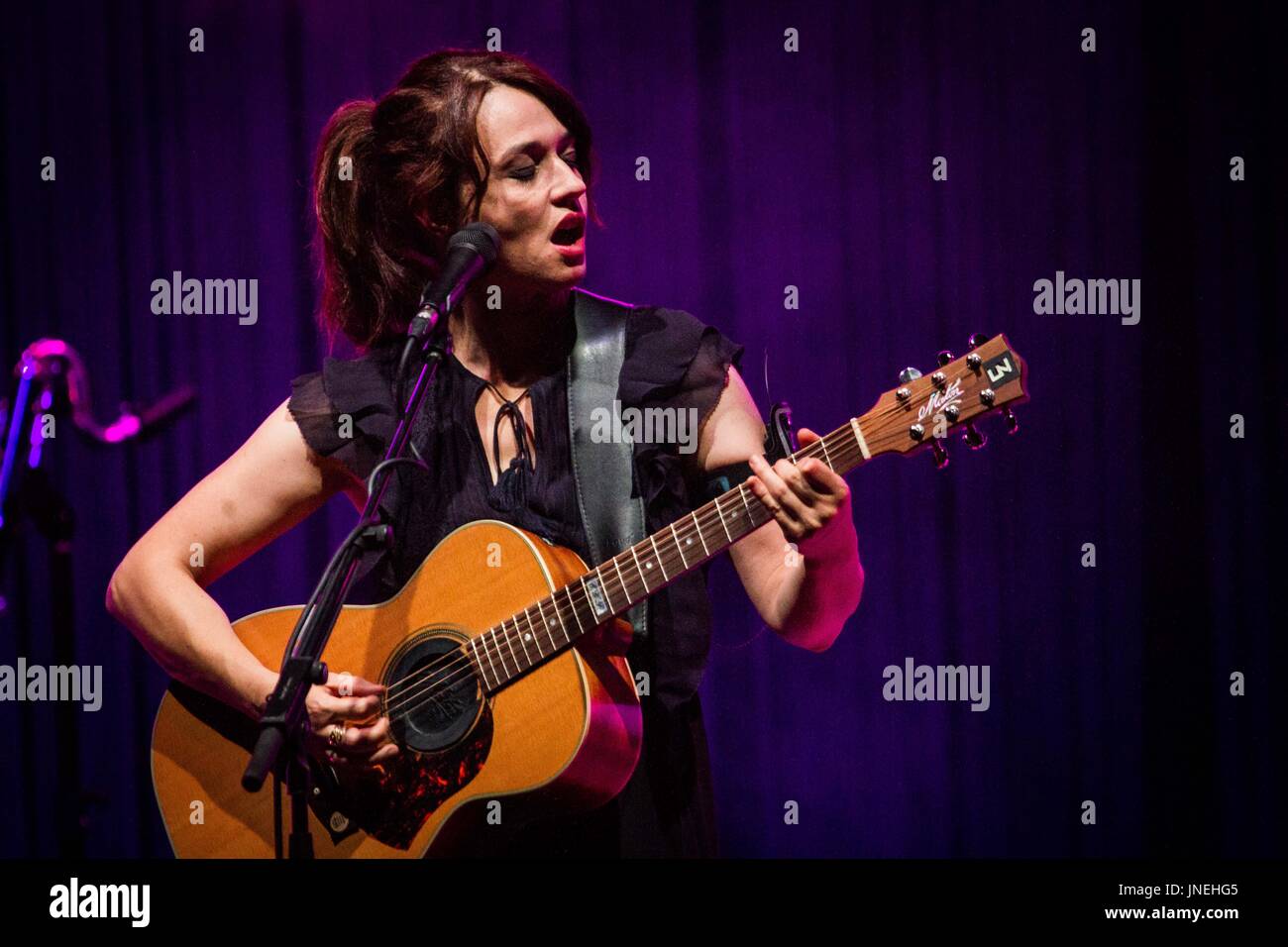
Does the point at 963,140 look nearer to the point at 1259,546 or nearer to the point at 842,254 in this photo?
the point at 842,254

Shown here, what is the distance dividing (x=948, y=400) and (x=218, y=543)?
1494mm

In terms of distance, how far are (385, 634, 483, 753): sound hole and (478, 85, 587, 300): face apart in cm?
73

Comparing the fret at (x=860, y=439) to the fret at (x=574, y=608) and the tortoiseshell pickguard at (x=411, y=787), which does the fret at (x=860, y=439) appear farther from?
the tortoiseshell pickguard at (x=411, y=787)

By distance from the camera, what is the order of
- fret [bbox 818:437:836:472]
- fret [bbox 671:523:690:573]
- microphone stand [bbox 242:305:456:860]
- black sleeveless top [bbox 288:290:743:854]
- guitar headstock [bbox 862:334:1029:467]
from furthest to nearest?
black sleeveless top [bbox 288:290:743:854] → fret [bbox 671:523:690:573] → fret [bbox 818:437:836:472] → guitar headstock [bbox 862:334:1029:467] → microphone stand [bbox 242:305:456:860]

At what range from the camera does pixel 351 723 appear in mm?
2316

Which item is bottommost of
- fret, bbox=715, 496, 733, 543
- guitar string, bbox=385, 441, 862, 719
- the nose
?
guitar string, bbox=385, 441, 862, 719

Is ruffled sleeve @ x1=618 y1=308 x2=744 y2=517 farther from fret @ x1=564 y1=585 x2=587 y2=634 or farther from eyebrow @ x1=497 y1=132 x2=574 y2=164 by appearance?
eyebrow @ x1=497 y1=132 x2=574 y2=164

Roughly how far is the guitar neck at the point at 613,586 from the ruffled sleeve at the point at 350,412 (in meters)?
0.44

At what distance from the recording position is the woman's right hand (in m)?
2.30

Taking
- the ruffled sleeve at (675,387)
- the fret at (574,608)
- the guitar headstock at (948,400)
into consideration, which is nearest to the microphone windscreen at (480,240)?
the ruffled sleeve at (675,387)

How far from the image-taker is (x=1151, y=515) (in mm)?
3043


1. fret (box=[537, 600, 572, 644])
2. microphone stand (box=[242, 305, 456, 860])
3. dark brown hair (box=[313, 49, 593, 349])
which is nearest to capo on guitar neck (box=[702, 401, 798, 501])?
fret (box=[537, 600, 572, 644])

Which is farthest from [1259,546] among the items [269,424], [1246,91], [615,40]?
[269,424]

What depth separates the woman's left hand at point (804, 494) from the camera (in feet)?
6.70
